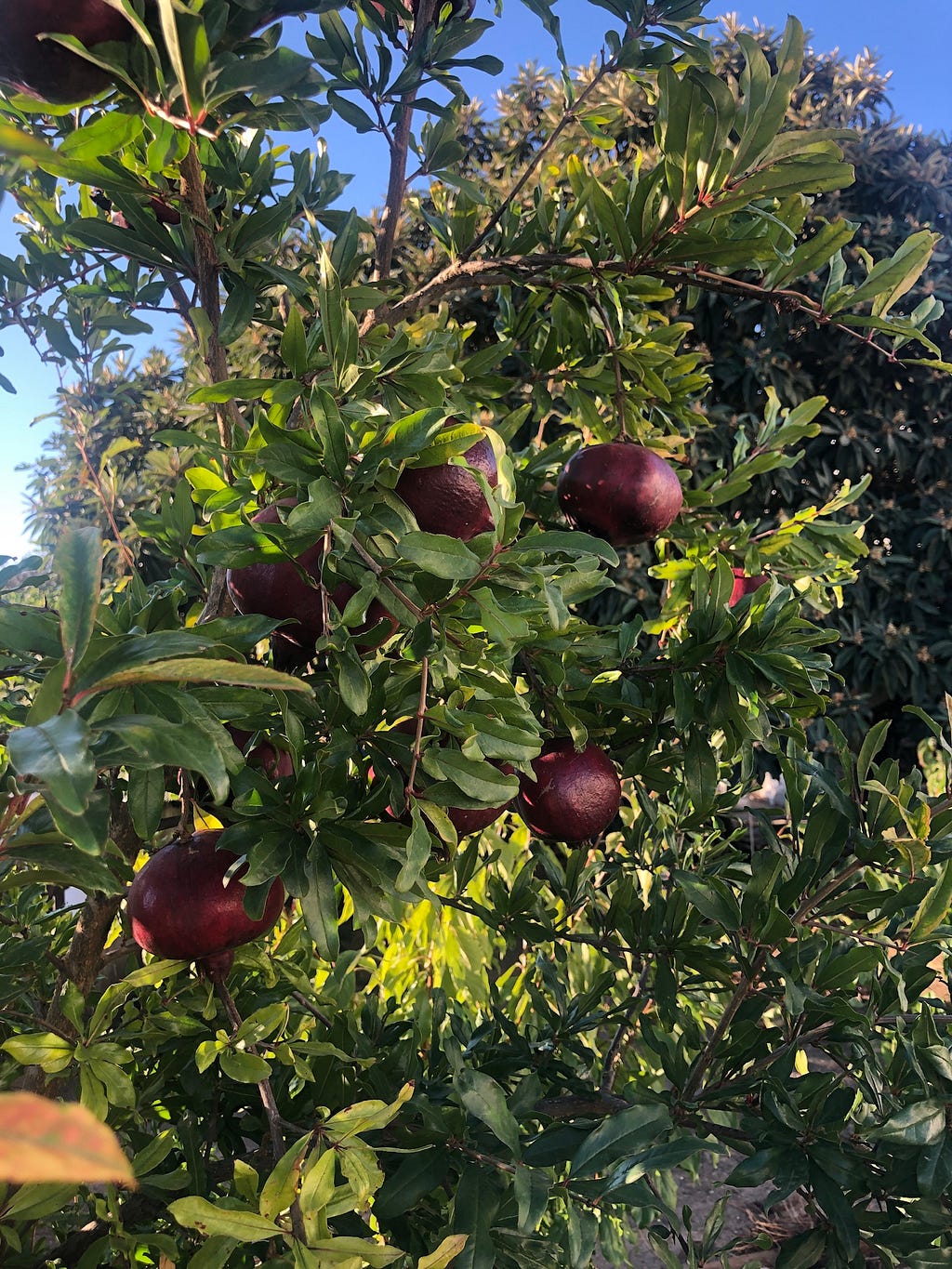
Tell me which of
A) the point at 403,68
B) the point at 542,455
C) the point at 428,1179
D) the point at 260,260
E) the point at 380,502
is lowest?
the point at 428,1179

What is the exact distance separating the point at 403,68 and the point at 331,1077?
918mm

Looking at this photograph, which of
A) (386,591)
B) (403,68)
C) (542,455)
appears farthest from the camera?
(542,455)

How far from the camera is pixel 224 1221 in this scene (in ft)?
1.65

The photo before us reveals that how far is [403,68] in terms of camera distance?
802 millimetres

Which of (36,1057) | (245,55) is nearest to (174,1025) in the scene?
(36,1057)

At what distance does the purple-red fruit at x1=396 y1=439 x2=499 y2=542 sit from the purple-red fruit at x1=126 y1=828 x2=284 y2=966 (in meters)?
0.26

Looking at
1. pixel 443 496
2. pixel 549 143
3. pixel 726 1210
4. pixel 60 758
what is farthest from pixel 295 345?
pixel 726 1210

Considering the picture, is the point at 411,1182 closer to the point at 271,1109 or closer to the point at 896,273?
the point at 271,1109

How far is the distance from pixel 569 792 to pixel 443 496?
0.31 metres

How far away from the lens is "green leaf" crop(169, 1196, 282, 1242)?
0.49m

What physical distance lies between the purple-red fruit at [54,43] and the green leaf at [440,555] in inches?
13.5

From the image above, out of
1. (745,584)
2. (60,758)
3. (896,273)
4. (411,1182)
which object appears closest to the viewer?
(60,758)

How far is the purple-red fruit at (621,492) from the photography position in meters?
0.83

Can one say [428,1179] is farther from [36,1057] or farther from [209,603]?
[209,603]
